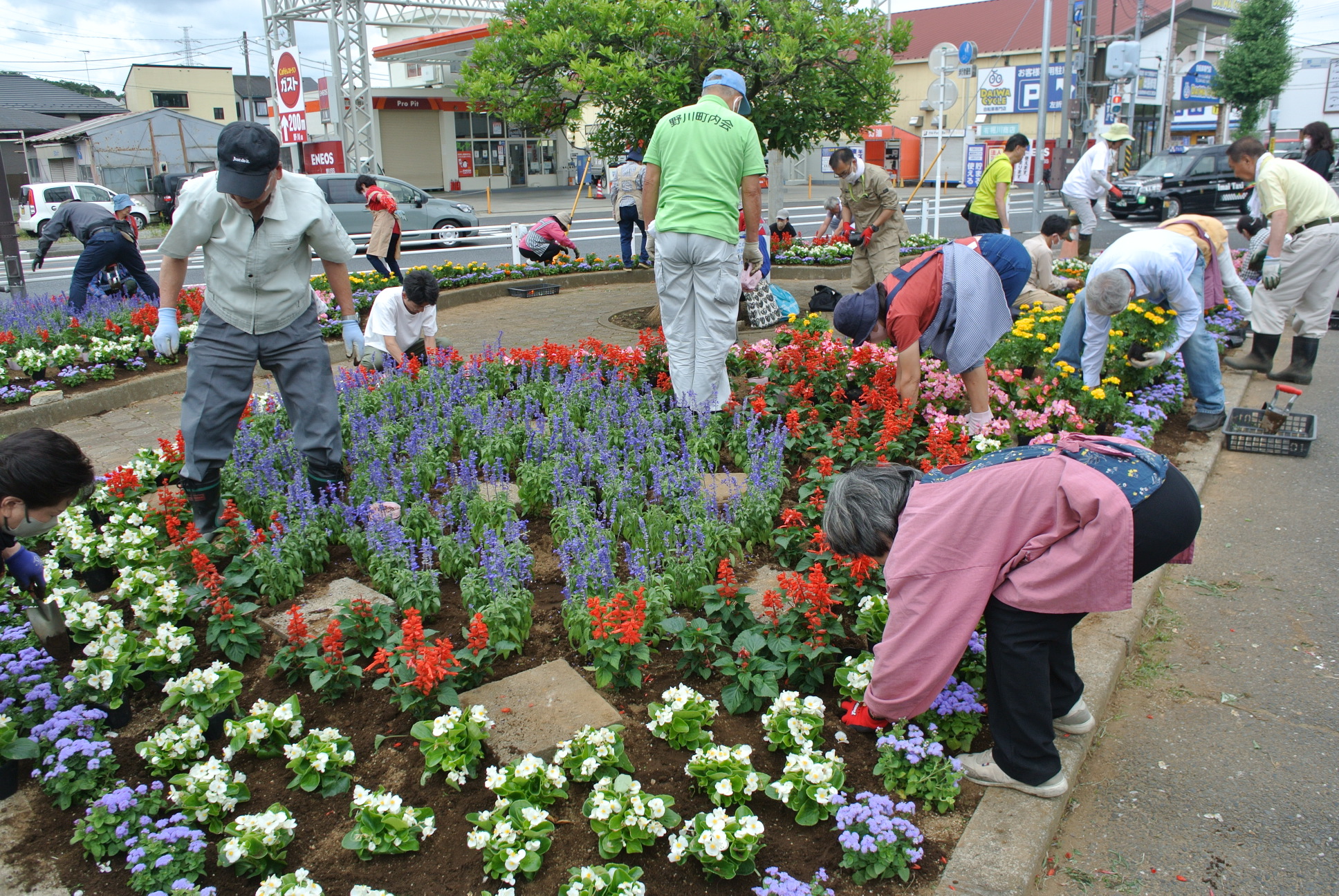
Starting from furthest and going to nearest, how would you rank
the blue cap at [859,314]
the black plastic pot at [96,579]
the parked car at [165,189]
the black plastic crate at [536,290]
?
the parked car at [165,189] < the black plastic crate at [536,290] < the blue cap at [859,314] < the black plastic pot at [96,579]

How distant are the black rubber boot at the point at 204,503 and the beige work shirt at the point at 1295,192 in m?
7.04

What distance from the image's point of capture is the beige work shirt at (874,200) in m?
8.12

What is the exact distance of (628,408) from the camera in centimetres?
516

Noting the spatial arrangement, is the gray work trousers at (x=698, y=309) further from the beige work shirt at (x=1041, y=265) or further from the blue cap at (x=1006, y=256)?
the beige work shirt at (x=1041, y=265)

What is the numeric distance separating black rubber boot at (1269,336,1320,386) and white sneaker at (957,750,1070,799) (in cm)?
579

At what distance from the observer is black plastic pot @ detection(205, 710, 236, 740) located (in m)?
2.80

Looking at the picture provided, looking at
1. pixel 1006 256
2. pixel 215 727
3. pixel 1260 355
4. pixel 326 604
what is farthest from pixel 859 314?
pixel 1260 355

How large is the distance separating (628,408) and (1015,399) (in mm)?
2225

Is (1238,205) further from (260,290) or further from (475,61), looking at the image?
(260,290)

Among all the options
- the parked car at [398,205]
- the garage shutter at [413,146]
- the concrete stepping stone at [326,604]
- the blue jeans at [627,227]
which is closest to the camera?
the concrete stepping stone at [326,604]

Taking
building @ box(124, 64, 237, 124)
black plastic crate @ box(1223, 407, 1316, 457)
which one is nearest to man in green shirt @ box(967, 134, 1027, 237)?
black plastic crate @ box(1223, 407, 1316, 457)

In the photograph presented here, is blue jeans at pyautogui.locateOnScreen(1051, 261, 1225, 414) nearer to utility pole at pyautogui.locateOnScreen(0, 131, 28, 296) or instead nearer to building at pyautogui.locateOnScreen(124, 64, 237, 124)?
utility pole at pyautogui.locateOnScreen(0, 131, 28, 296)

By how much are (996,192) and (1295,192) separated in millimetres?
3105

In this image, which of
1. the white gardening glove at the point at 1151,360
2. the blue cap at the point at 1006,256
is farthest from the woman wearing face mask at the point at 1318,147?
the blue cap at the point at 1006,256
